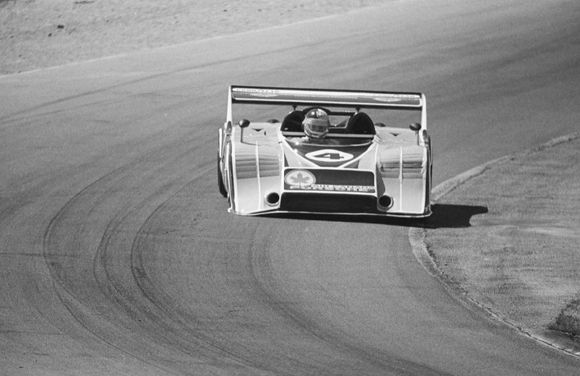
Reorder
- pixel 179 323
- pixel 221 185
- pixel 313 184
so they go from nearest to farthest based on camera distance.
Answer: pixel 179 323
pixel 313 184
pixel 221 185

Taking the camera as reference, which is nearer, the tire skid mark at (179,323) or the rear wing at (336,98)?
the tire skid mark at (179,323)

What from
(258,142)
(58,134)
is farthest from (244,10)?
(258,142)

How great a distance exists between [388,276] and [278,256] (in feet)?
4.44

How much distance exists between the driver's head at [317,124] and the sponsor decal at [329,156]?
45 centimetres

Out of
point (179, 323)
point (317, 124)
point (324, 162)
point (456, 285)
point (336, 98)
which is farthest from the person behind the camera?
point (336, 98)

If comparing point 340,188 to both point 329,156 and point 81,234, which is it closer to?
point 329,156

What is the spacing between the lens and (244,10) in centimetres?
3194

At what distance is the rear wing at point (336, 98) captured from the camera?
16.4 metres

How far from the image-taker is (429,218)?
16281 mm

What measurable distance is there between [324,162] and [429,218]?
1.74 meters

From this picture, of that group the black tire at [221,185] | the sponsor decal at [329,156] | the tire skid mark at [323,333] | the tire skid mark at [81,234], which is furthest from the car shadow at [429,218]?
the tire skid mark at [81,234]

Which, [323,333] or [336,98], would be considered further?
[336,98]

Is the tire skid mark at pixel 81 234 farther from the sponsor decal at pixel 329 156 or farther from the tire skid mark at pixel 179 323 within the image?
the sponsor decal at pixel 329 156

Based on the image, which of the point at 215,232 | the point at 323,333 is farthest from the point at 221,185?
the point at 323,333
